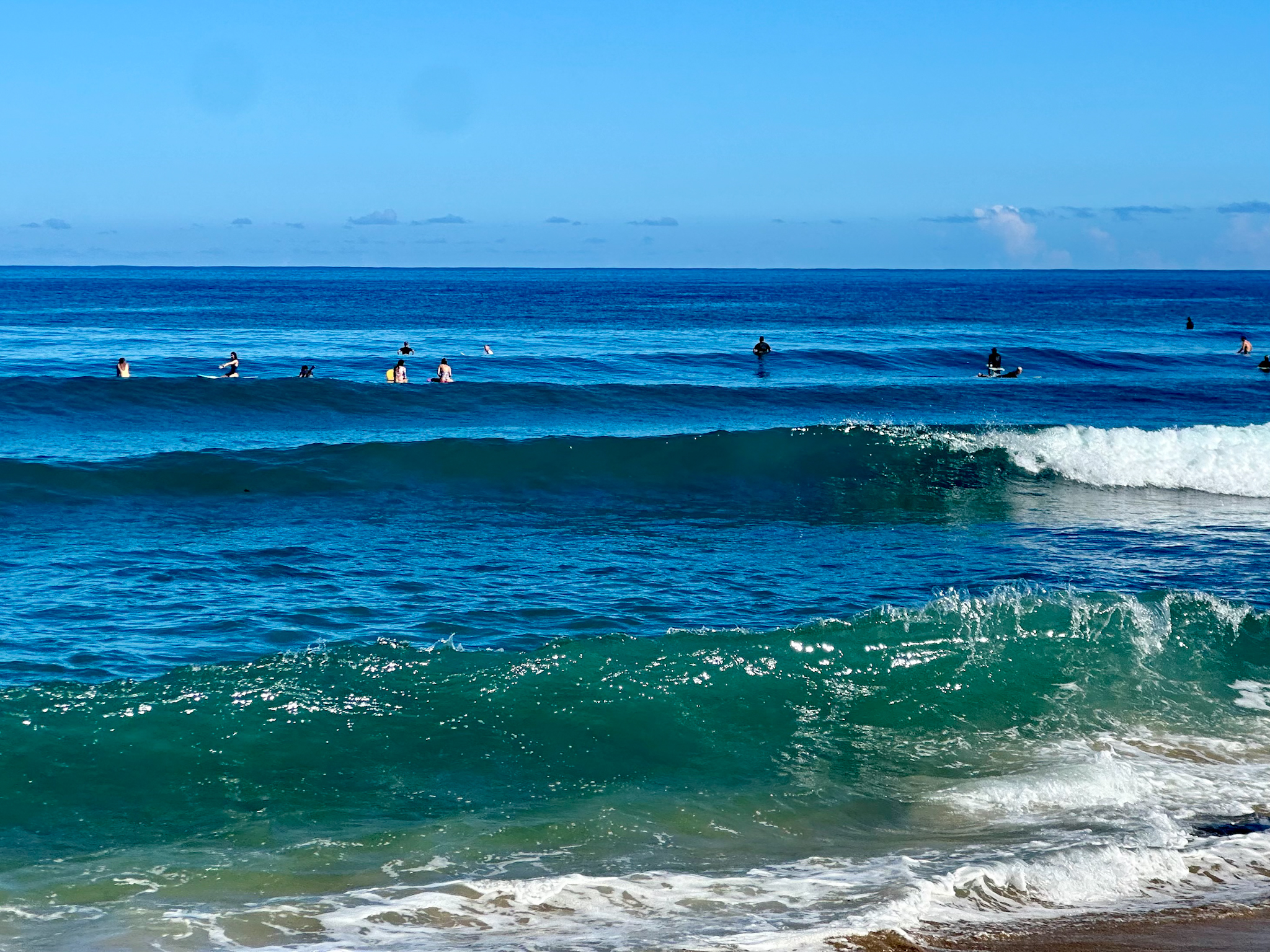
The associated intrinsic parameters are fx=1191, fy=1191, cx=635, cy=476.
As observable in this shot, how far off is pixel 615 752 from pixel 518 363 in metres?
37.6

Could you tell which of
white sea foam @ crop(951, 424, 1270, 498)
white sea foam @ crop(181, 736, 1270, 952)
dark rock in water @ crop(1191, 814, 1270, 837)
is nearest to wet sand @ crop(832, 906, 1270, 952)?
white sea foam @ crop(181, 736, 1270, 952)

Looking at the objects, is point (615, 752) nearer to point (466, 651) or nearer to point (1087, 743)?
point (466, 651)

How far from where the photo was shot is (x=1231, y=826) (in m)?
8.73

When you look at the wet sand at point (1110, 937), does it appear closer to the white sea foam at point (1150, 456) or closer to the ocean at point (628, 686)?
the ocean at point (628, 686)

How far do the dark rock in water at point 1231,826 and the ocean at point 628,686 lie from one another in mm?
72

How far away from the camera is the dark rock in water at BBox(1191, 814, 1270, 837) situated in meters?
8.62

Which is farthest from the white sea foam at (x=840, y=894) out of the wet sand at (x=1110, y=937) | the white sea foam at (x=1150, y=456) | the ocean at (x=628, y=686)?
the white sea foam at (x=1150, y=456)

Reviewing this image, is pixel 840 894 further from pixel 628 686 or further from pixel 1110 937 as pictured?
pixel 628 686

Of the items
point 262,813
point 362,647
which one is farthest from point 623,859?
point 362,647

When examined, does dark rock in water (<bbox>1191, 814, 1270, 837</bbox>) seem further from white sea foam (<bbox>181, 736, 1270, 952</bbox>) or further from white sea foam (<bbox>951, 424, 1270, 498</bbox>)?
white sea foam (<bbox>951, 424, 1270, 498</bbox>)

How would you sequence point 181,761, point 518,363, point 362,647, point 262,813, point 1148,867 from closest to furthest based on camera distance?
point 1148,867 < point 262,813 < point 181,761 < point 362,647 < point 518,363

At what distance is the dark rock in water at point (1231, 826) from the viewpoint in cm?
862

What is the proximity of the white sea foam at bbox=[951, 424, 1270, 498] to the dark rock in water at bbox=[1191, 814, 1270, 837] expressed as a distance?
47.2 feet

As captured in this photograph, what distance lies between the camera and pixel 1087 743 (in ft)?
34.3
